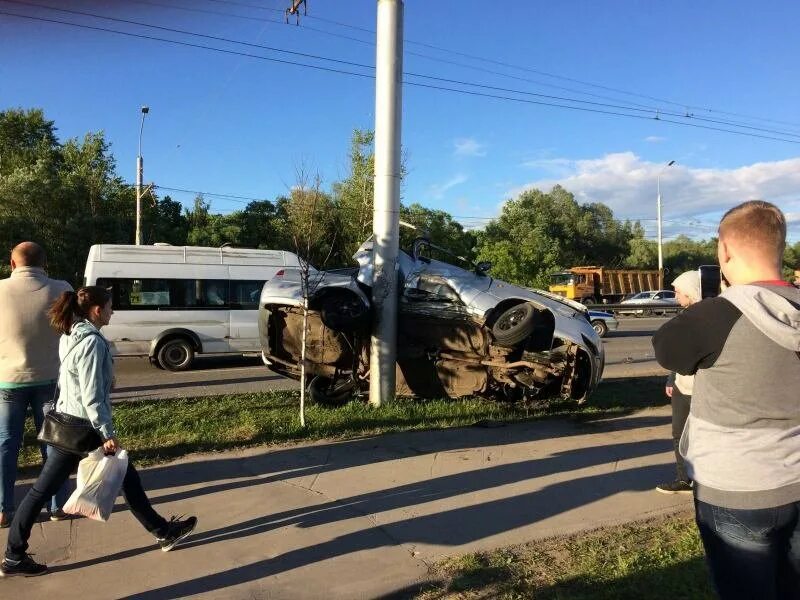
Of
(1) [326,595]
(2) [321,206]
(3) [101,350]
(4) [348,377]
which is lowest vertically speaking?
(1) [326,595]

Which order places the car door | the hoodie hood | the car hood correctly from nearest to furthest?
the hoodie hood
the car hood
the car door

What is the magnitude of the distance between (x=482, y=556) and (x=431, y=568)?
36 cm

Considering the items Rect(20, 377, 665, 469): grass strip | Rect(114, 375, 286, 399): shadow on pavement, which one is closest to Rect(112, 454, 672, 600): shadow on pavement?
Rect(20, 377, 665, 469): grass strip

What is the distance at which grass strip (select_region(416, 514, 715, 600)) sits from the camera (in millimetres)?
3426

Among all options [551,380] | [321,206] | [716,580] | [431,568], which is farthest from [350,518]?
[321,206]

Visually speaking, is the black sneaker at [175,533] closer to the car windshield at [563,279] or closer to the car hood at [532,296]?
the car hood at [532,296]

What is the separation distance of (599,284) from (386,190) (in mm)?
38507

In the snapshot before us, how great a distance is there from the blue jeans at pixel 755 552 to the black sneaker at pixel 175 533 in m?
3.22

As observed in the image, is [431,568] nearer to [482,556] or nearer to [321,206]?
[482,556]

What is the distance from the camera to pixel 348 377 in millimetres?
8570

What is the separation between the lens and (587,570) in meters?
3.68

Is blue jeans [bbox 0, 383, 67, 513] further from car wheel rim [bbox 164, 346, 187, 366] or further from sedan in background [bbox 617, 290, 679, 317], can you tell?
sedan in background [bbox 617, 290, 679, 317]

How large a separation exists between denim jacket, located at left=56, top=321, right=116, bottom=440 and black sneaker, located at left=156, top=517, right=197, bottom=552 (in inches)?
31.5

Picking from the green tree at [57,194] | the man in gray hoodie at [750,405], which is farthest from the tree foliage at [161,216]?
the man in gray hoodie at [750,405]
